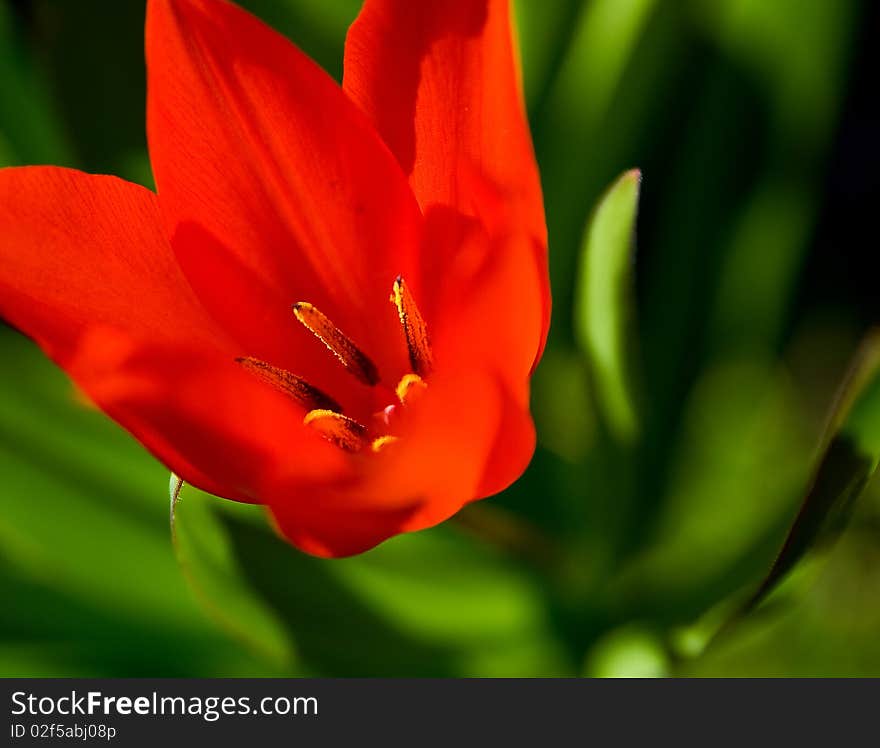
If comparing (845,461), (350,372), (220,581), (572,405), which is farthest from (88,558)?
(845,461)

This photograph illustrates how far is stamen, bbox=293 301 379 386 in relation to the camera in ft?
2.13

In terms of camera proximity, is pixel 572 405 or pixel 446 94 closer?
pixel 446 94

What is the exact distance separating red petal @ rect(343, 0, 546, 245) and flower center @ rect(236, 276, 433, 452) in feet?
0.26

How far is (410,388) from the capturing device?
0.66 metres

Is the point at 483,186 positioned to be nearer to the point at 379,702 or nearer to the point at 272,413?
the point at 272,413

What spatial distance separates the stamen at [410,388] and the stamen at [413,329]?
0.01 meters

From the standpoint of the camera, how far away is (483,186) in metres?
0.56

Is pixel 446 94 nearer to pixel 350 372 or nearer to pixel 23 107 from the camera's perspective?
pixel 350 372

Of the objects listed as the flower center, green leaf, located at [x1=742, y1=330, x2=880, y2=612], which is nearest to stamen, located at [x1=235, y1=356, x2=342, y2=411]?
the flower center

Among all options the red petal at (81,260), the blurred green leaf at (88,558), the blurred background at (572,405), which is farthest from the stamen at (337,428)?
the blurred green leaf at (88,558)

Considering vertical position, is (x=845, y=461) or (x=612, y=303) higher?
(x=612, y=303)

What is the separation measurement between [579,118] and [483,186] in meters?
0.39

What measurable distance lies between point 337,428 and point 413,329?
0.08m

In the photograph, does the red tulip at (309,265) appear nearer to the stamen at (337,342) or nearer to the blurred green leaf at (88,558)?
the stamen at (337,342)
